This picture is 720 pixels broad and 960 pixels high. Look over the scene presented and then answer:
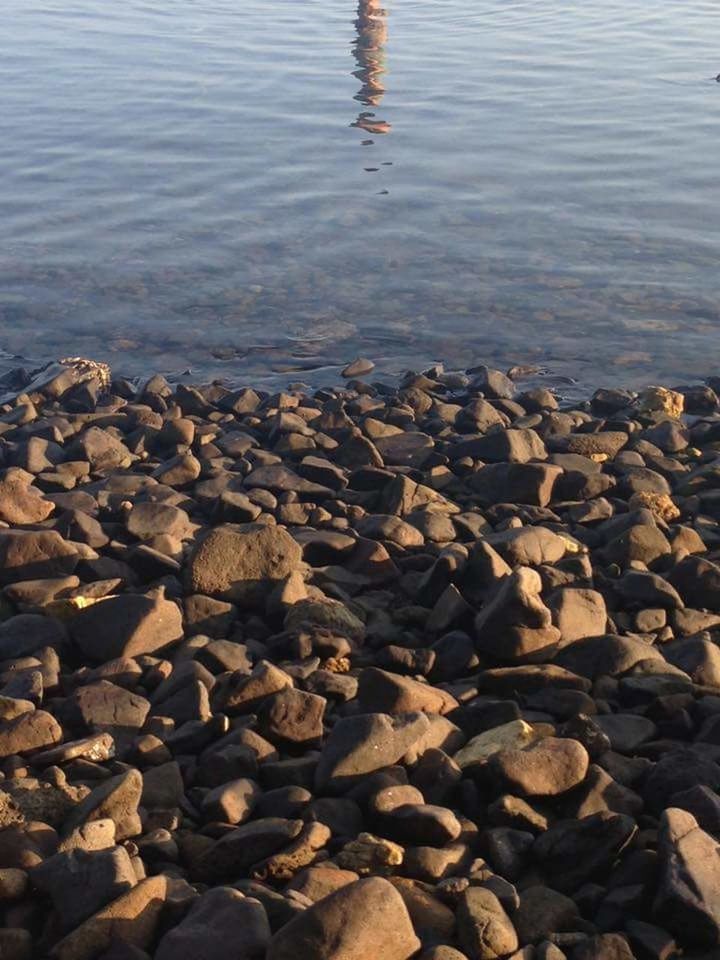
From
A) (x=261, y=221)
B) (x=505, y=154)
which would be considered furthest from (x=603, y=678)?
(x=505, y=154)

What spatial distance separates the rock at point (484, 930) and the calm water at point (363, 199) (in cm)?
726

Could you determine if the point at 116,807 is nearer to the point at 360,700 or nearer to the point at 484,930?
the point at 360,700

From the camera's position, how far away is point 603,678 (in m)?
5.14

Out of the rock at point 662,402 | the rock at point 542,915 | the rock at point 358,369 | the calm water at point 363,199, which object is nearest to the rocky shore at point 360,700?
the rock at point 542,915

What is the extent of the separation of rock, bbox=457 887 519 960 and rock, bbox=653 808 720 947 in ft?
1.49

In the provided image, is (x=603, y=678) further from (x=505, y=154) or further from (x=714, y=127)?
(x=714, y=127)

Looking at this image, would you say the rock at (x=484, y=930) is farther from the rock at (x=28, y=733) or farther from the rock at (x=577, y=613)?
the rock at (x=577, y=613)

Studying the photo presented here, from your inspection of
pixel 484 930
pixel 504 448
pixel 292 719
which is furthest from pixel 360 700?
pixel 504 448

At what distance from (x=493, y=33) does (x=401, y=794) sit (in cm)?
2333

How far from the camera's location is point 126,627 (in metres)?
5.28

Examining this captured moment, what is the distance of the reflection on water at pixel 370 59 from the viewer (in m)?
18.7

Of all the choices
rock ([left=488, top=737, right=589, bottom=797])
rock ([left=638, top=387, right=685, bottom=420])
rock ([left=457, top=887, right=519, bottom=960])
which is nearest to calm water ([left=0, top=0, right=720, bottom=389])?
rock ([left=638, top=387, right=685, bottom=420])

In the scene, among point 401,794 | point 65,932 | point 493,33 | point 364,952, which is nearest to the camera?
point 364,952

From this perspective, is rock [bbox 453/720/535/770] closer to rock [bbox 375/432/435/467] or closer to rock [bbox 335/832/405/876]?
rock [bbox 335/832/405/876]
